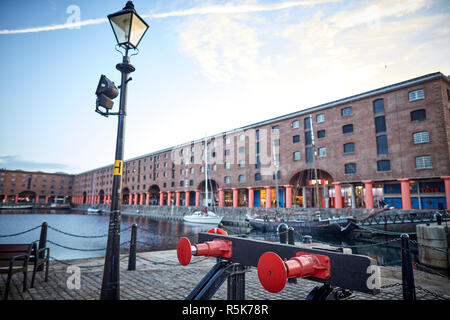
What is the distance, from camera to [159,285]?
18.7ft

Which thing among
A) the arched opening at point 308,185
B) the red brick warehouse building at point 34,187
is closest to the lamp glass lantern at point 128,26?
the arched opening at point 308,185

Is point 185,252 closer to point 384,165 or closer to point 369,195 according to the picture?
point 369,195

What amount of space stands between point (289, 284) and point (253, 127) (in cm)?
A: 3687

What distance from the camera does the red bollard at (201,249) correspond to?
256 cm

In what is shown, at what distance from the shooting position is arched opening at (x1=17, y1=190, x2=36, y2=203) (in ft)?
362

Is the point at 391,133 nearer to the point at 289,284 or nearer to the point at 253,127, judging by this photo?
the point at 253,127

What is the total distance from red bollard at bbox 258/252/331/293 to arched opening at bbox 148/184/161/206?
6832cm

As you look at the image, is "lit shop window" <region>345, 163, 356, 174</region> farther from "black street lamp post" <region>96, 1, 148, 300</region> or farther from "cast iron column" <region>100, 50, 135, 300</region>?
"cast iron column" <region>100, 50, 135, 300</region>

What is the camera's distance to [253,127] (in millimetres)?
41625

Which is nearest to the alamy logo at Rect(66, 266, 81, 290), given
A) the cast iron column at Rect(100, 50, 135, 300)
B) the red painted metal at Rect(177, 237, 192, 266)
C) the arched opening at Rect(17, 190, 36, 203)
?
the cast iron column at Rect(100, 50, 135, 300)

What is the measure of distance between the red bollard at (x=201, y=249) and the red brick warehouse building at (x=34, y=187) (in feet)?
446

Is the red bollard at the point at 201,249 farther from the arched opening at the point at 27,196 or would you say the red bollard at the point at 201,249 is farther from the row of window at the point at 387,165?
the arched opening at the point at 27,196

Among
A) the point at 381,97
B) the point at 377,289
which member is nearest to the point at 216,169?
the point at 381,97

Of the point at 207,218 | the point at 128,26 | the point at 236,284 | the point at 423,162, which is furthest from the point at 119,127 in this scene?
the point at 207,218
